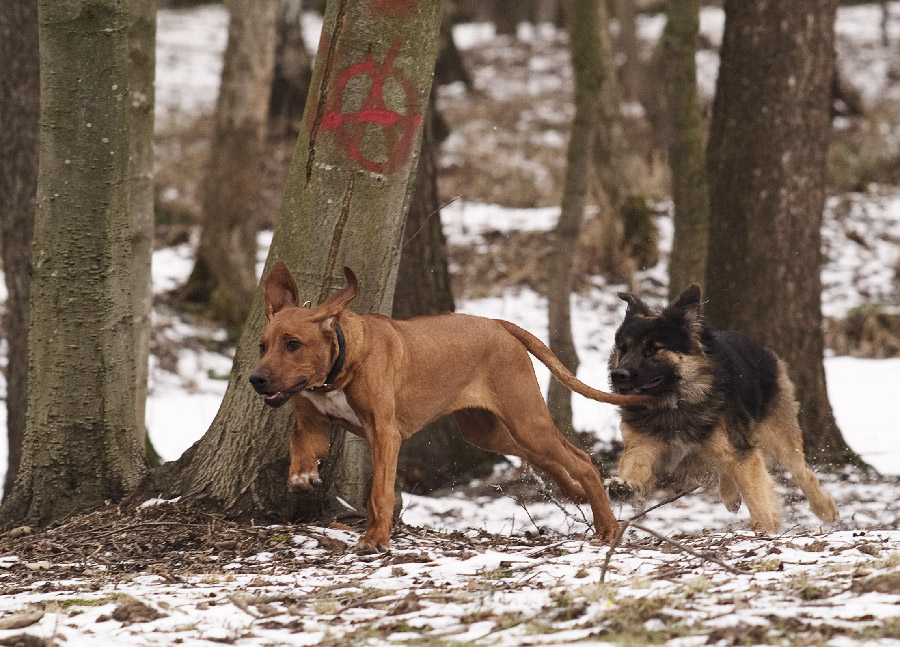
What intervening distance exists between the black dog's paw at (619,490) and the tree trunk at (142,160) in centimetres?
326

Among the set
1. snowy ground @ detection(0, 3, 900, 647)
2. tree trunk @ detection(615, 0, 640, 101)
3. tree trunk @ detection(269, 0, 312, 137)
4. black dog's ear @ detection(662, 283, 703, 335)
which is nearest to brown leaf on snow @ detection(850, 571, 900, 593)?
snowy ground @ detection(0, 3, 900, 647)

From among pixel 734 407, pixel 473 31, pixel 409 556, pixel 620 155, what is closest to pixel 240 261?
pixel 620 155

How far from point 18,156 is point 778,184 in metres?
5.95

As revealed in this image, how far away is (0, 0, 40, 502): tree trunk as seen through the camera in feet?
28.2

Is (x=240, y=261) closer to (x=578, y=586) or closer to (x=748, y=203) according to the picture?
(x=748, y=203)

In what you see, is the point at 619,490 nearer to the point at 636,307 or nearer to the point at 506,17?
the point at 636,307

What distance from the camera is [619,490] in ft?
20.9

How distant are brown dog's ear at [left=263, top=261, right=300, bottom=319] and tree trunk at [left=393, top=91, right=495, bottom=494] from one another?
336 centimetres

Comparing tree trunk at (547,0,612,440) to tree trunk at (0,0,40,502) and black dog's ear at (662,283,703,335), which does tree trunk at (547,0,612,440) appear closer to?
black dog's ear at (662,283,703,335)

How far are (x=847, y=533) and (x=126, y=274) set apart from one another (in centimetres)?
409

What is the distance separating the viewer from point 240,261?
14320 millimetres

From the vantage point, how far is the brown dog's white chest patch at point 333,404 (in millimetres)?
5297

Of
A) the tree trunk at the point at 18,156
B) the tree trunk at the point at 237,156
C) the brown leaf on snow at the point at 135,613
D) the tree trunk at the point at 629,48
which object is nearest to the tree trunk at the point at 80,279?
the brown leaf on snow at the point at 135,613

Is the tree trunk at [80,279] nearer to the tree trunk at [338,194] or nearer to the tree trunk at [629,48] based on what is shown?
the tree trunk at [338,194]
